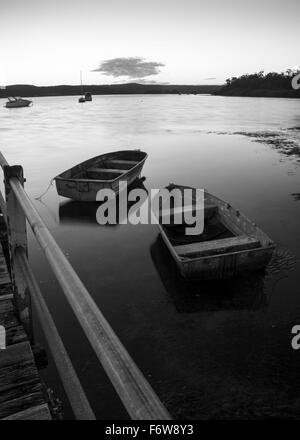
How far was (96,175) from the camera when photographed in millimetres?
17109

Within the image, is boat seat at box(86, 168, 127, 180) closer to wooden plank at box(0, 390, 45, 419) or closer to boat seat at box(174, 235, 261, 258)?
boat seat at box(174, 235, 261, 258)

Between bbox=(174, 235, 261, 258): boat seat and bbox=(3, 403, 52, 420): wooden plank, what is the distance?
6739 millimetres

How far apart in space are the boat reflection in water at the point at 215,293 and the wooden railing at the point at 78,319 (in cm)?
567

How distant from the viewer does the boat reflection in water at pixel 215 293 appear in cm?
823

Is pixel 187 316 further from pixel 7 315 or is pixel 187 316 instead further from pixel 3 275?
pixel 7 315

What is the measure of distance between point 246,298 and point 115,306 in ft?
11.4

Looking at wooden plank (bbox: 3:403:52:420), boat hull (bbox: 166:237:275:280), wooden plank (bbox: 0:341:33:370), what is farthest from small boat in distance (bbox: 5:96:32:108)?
wooden plank (bbox: 3:403:52:420)

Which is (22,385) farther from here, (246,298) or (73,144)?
(73,144)
